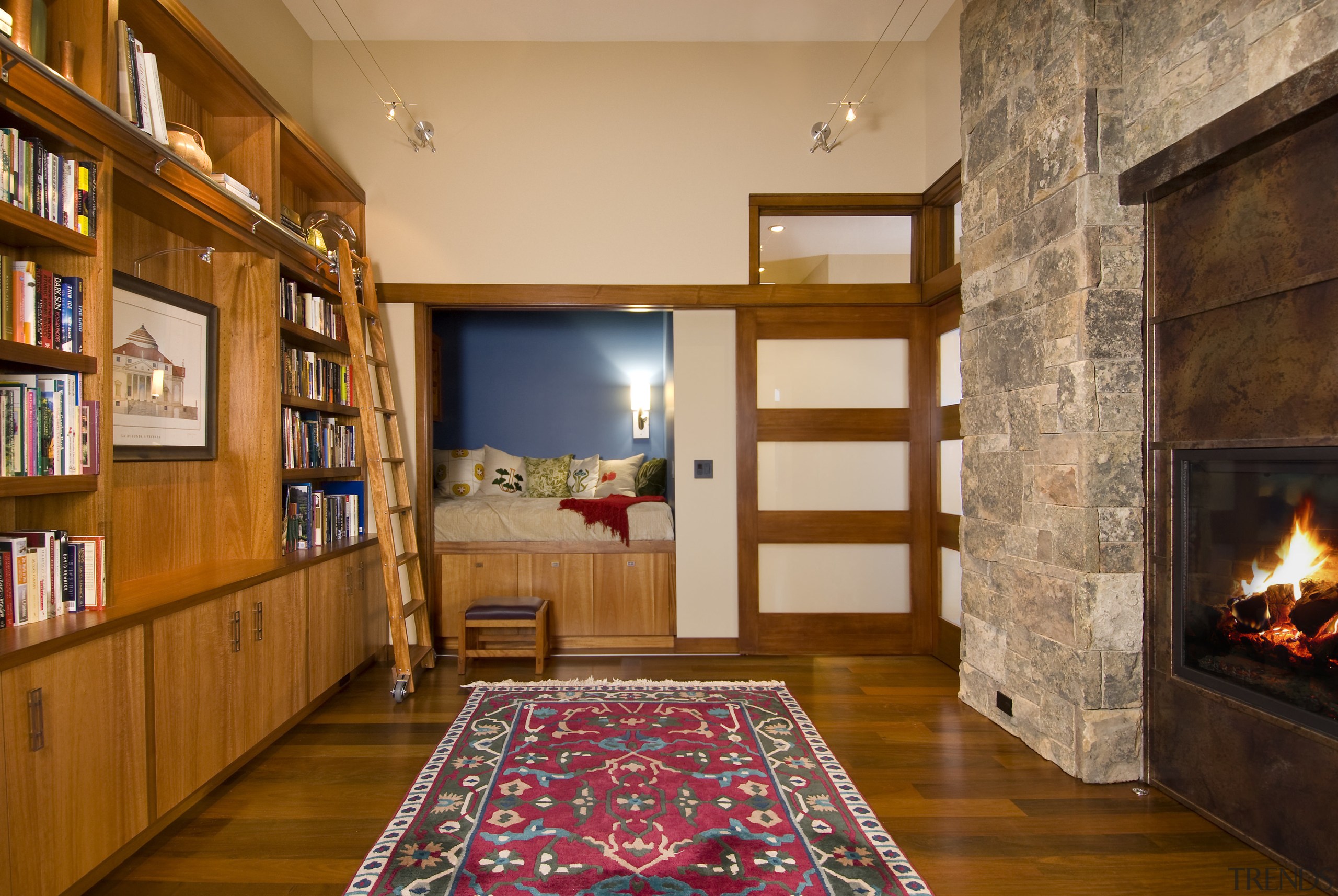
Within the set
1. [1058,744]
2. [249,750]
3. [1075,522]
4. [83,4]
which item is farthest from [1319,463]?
[83,4]

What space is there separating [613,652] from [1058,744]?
2.37 metres

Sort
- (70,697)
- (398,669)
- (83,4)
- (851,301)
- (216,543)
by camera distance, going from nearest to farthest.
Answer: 1. (70,697)
2. (83,4)
3. (216,543)
4. (398,669)
5. (851,301)

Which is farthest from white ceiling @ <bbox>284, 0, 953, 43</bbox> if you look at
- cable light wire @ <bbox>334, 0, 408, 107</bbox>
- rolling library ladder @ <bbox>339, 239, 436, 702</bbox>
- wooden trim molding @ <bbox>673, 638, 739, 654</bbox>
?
wooden trim molding @ <bbox>673, 638, 739, 654</bbox>

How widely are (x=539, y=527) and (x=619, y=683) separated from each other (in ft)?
3.67

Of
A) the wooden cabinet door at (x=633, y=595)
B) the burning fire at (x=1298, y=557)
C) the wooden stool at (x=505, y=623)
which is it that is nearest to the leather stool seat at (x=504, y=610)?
the wooden stool at (x=505, y=623)

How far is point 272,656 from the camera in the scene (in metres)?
2.74

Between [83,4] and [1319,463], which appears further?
[83,4]

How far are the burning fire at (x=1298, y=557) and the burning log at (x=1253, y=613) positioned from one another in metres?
0.04

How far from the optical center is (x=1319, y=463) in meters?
1.89

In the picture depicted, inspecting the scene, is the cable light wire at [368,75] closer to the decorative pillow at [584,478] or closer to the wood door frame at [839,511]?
the wood door frame at [839,511]

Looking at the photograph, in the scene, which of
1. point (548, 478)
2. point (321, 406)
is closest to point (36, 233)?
point (321, 406)

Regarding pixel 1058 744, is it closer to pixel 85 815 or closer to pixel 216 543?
pixel 85 815

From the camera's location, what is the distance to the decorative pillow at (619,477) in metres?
5.41

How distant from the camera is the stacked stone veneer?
238 cm
